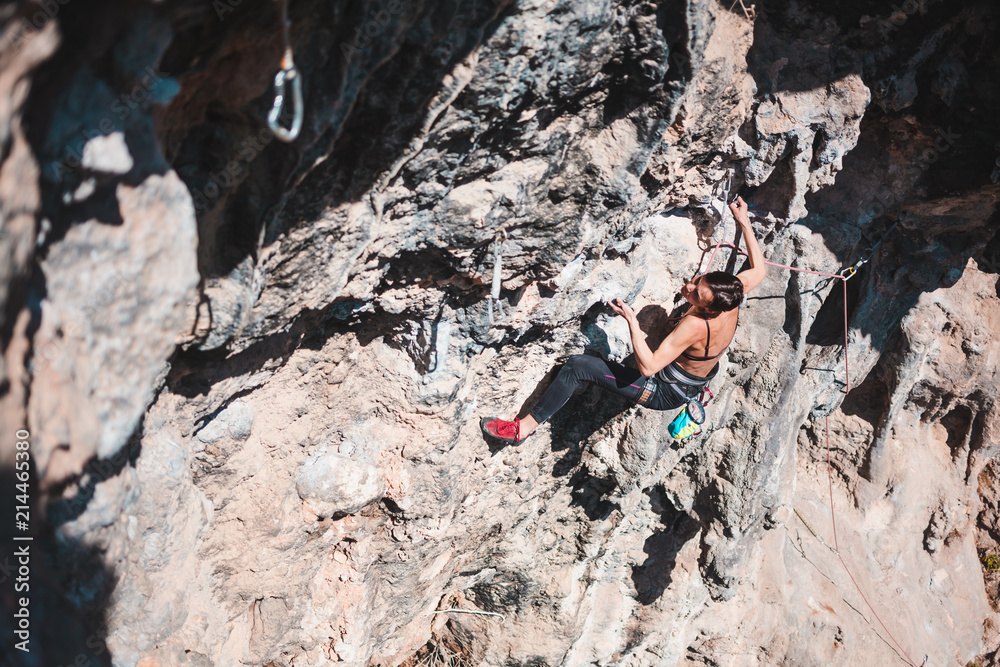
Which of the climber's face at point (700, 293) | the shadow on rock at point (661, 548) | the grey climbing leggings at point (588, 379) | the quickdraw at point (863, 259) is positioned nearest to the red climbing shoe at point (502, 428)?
the grey climbing leggings at point (588, 379)

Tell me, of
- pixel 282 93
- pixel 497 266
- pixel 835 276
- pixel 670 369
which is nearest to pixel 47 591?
pixel 282 93

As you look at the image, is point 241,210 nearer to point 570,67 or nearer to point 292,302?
point 292,302

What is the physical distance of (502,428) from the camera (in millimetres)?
3445

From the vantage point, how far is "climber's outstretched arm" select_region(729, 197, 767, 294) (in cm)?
344

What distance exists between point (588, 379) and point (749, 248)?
117 cm

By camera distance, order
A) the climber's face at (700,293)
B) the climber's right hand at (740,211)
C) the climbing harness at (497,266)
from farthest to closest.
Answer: the climber's right hand at (740,211) < the climber's face at (700,293) < the climbing harness at (497,266)

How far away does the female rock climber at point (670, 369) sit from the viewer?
10.5ft

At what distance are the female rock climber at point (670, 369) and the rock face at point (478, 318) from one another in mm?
151

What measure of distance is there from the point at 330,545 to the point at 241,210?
2169mm

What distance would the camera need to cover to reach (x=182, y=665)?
8.98ft

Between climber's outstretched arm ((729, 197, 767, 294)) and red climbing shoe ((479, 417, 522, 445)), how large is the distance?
1.50 meters

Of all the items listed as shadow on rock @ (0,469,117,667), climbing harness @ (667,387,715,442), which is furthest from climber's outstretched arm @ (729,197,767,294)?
shadow on rock @ (0,469,117,667)

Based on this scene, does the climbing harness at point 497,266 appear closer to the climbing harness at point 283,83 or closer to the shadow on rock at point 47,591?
the climbing harness at point 283,83

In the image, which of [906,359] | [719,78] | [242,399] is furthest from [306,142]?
[906,359]
